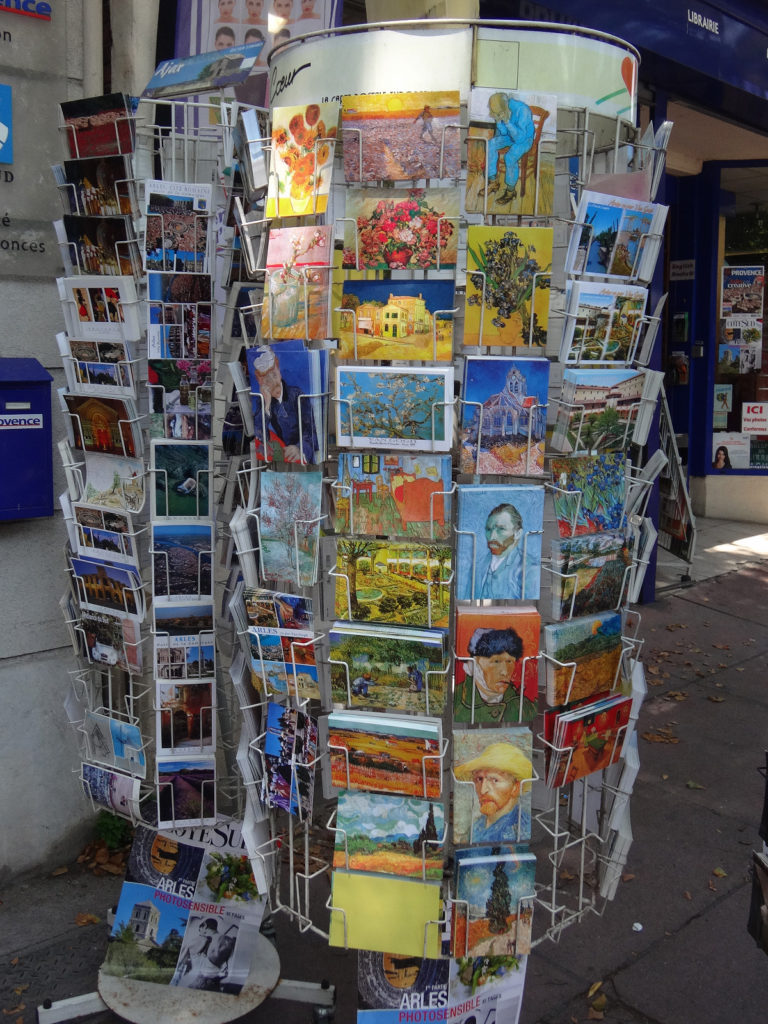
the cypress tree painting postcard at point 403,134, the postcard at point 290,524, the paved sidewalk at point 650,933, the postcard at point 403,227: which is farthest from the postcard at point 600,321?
the paved sidewalk at point 650,933

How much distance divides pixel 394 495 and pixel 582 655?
0.67 m

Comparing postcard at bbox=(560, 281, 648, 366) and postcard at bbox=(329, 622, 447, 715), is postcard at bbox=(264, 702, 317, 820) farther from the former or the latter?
postcard at bbox=(560, 281, 648, 366)

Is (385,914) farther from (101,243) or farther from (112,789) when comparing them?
(101,243)

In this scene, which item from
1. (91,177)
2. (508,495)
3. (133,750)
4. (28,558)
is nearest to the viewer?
(508,495)

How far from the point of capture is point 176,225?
289cm

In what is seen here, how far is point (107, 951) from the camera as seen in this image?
11.1 feet

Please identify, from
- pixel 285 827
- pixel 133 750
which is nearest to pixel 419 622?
pixel 285 827

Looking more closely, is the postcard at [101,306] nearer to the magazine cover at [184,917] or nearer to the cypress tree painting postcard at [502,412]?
the cypress tree painting postcard at [502,412]

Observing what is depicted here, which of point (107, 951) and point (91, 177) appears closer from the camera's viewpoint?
point (91, 177)

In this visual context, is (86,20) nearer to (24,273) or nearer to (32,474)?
(24,273)

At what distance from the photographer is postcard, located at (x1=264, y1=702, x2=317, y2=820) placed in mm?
2639

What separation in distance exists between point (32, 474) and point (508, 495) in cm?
206

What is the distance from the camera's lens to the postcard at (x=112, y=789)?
3.20 m

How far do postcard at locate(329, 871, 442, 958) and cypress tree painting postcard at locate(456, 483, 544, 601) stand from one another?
0.77 metres
